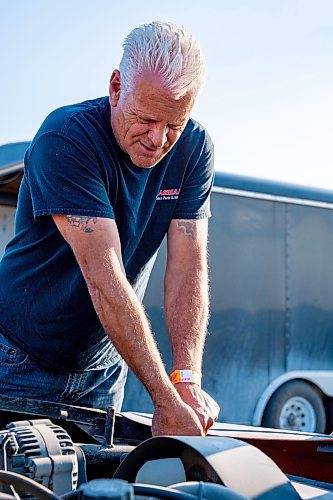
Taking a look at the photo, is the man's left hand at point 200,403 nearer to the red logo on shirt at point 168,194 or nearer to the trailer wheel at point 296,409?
the red logo on shirt at point 168,194

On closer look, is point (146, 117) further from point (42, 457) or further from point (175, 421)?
point (42, 457)

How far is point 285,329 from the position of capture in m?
7.95

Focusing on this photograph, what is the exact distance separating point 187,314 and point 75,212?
23.0 inches

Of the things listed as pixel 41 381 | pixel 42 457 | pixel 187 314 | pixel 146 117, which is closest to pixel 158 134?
pixel 146 117

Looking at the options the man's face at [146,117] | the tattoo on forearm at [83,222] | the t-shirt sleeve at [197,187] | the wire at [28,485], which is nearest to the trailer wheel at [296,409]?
the t-shirt sleeve at [197,187]

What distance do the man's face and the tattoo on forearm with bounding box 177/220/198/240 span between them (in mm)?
359

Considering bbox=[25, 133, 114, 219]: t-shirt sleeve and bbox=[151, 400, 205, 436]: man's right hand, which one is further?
bbox=[25, 133, 114, 219]: t-shirt sleeve

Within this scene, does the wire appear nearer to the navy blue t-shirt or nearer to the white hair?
the navy blue t-shirt

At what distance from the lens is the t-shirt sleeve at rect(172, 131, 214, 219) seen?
276cm

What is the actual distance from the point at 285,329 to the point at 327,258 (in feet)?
3.07

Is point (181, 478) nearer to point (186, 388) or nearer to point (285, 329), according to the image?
point (186, 388)

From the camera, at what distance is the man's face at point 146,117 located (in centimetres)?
227

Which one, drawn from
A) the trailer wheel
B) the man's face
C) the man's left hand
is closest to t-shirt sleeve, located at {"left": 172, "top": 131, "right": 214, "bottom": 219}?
the man's face

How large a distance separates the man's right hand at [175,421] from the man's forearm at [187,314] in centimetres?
40
